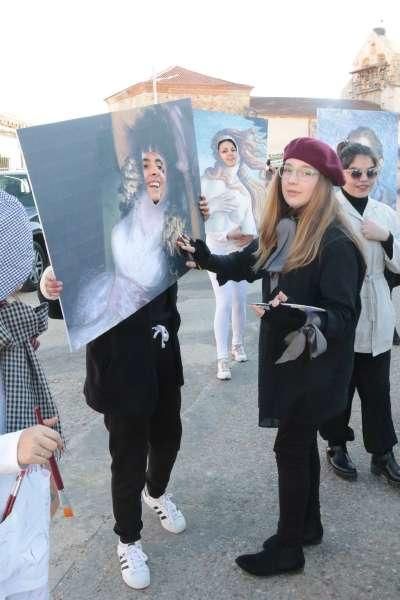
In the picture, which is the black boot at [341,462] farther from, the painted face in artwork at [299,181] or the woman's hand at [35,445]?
the woman's hand at [35,445]

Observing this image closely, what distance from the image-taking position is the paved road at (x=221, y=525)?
2385 millimetres

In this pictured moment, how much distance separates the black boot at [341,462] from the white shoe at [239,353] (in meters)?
1.96

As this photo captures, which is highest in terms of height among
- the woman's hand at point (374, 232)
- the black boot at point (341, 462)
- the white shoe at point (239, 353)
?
the woman's hand at point (374, 232)

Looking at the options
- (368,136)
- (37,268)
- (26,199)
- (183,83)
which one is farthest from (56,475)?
(183,83)

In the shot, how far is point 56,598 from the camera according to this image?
2334mm

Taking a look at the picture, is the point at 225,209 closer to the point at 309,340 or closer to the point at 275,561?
the point at 309,340

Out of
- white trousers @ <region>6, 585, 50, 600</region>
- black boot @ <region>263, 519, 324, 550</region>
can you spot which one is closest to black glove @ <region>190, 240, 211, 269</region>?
black boot @ <region>263, 519, 324, 550</region>

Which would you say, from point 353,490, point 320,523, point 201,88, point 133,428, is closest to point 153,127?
point 133,428

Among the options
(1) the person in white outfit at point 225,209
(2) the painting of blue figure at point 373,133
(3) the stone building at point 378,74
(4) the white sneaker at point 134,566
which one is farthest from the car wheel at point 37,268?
(3) the stone building at point 378,74

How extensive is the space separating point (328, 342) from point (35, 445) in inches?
48.5

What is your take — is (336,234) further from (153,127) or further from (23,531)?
(23,531)

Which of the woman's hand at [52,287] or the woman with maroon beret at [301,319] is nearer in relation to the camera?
the woman's hand at [52,287]

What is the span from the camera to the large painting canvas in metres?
1.65

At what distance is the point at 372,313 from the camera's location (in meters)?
3.08
